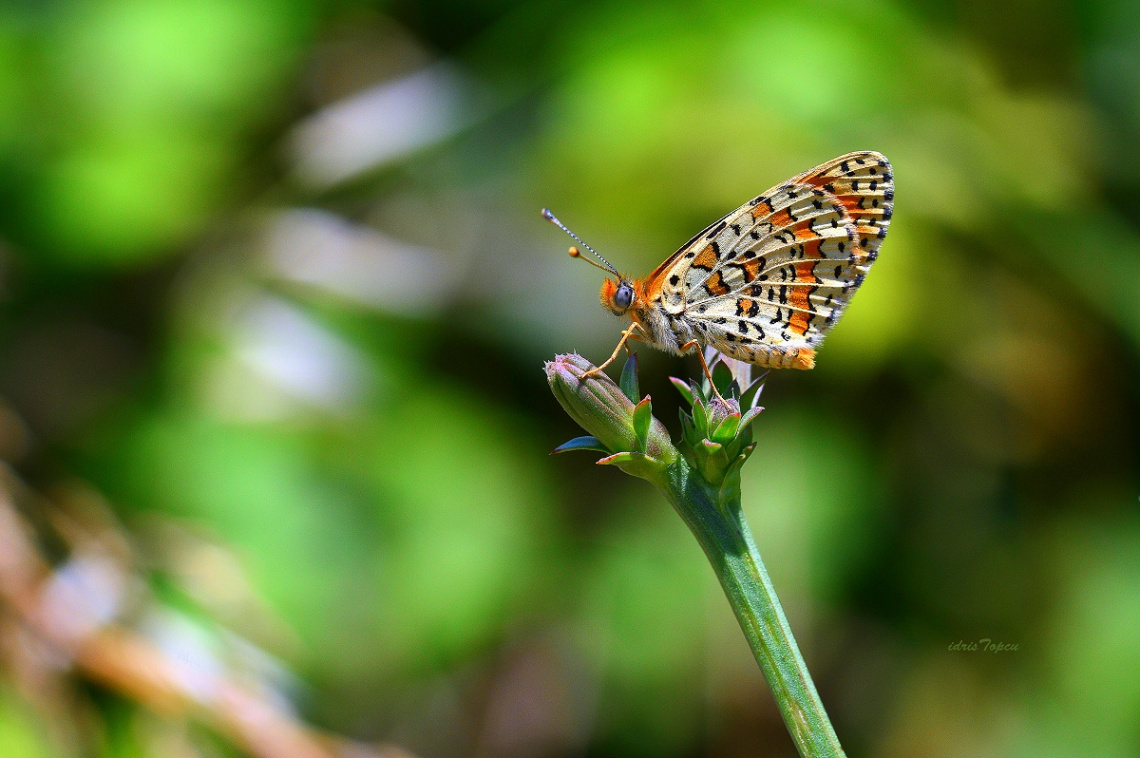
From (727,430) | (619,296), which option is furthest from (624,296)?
(727,430)

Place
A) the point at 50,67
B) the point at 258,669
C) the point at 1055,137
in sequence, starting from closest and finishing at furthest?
the point at 258,669 < the point at 1055,137 < the point at 50,67

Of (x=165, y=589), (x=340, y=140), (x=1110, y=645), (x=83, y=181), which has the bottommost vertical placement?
(x=165, y=589)

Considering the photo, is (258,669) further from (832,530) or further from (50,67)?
(50,67)

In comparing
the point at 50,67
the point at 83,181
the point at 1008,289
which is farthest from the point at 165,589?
the point at 1008,289

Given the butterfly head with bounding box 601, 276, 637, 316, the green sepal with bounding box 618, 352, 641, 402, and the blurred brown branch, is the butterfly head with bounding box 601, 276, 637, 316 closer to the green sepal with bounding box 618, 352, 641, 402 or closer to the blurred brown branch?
the green sepal with bounding box 618, 352, 641, 402

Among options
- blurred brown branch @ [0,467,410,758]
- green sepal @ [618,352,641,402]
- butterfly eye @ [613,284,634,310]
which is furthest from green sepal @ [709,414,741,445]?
blurred brown branch @ [0,467,410,758]

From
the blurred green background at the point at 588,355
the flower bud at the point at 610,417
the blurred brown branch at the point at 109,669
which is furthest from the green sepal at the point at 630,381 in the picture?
the blurred green background at the point at 588,355
